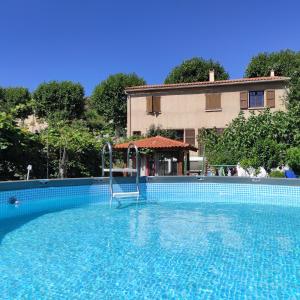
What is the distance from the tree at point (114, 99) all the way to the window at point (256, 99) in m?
11.3

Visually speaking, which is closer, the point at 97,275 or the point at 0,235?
the point at 97,275

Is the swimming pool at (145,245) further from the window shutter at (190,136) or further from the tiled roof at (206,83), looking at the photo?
the tiled roof at (206,83)

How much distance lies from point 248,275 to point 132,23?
19073mm

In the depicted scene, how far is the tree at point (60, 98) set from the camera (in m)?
31.3

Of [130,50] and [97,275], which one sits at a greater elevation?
[130,50]

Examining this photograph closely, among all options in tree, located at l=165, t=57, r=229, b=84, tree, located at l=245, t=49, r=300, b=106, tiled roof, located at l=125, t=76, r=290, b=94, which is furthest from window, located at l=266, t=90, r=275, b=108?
tree, located at l=165, t=57, r=229, b=84

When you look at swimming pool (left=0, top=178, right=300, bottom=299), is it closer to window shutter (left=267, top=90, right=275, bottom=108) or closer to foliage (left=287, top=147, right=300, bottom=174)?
foliage (left=287, top=147, right=300, bottom=174)

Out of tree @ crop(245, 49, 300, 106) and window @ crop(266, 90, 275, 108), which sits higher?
tree @ crop(245, 49, 300, 106)

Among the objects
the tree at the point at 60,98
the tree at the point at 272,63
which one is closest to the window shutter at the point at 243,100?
the tree at the point at 272,63

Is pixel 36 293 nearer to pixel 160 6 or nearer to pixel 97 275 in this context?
pixel 97 275

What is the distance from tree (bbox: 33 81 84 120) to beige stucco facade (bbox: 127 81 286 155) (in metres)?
9.18

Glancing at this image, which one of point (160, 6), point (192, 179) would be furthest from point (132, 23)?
point (192, 179)

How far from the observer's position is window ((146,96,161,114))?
23.2 m

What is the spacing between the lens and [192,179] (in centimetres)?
1264
